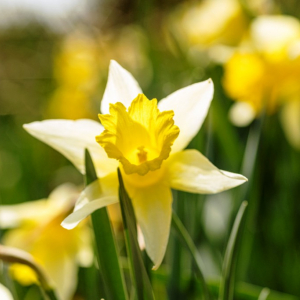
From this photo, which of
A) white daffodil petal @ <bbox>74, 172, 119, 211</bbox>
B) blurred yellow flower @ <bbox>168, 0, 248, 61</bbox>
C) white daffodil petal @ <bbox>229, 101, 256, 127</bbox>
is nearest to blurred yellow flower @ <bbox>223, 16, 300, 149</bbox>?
white daffodil petal @ <bbox>229, 101, 256, 127</bbox>

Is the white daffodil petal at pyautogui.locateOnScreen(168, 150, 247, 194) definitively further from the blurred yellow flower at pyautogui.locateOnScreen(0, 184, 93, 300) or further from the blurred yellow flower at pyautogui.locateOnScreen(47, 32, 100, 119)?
the blurred yellow flower at pyautogui.locateOnScreen(47, 32, 100, 119)

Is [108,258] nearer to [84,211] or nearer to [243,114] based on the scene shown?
[84,211]

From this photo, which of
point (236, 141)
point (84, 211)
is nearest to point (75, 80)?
point (236, 141)

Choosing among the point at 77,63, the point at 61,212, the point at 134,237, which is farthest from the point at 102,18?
the point at 134,237

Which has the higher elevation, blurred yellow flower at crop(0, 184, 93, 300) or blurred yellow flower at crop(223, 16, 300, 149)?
blurred yellow flower at crop(223, 16, 300, 149)

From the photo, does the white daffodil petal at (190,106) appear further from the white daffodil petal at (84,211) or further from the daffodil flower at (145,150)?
the white daffodil petal at (84,211)

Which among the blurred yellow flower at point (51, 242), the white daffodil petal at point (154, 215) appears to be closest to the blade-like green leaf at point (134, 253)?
the white daffodil petal at point (154, 215)
